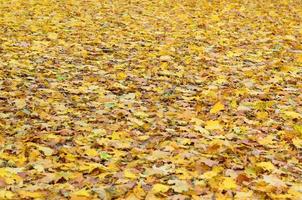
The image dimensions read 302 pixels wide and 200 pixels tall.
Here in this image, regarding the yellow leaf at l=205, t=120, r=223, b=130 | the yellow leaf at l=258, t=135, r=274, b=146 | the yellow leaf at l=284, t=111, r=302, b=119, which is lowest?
the yellow leaf at l=205, t=120, r=223, b=130

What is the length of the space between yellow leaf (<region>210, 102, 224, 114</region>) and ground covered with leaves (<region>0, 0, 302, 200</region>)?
0.03 meters

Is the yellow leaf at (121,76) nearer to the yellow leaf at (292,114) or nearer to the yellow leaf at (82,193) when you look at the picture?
the yellow leaf at (292,114)

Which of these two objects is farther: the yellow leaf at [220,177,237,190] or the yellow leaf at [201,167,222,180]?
the yellow leaf at [201,167,222,180]

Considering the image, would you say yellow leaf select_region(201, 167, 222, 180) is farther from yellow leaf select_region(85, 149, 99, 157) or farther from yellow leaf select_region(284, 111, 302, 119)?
yellow leaf select_region(284, 111, 302, 119)

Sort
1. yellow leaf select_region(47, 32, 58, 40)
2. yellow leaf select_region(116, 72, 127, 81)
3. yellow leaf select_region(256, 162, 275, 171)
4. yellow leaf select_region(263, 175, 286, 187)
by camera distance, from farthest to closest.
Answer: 1. yellow leaf select_region(47, 32, 58, 40)
2. yellow leaf select_region(116, 72, 127, 81)
3. yellow leaf select_region(256, 162, 275, 171)
4. yellow leaf select_region(263, 175, 286, 187)

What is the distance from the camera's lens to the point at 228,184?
12.9 feet

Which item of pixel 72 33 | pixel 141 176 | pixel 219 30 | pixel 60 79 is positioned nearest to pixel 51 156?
pixel 141 176

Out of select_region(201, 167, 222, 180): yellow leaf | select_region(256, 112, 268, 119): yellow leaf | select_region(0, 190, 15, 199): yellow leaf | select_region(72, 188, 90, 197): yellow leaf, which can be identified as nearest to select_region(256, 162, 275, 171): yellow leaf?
select_region(201, 167, 222, 180): yellow leaf

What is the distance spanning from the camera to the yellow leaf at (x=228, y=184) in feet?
12.8

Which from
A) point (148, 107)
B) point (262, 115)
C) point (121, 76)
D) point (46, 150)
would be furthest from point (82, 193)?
point (121, 76)

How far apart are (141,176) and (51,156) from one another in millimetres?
876

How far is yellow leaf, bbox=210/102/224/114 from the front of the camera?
18.3 ft

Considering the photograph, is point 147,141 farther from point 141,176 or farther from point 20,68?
point 20,68

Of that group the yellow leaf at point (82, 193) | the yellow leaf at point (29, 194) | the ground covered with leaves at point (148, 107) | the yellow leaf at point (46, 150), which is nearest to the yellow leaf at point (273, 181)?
the ground covered with leaves at point (148, 107)
